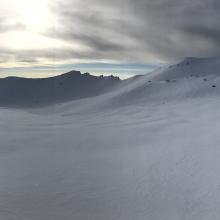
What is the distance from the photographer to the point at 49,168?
42.9 feet

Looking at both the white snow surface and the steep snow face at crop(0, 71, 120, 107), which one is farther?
the steep snow face at crop(0, 71, 120, 107)

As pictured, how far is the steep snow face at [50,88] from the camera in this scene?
145375 millimetres

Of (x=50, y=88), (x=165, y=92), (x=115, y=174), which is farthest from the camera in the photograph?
(x=50, y=88)

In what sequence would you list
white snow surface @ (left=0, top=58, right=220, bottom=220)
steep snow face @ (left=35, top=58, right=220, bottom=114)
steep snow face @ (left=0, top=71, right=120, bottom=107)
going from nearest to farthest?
white snow surface @ (left=0, top=58, right=220, bottom=220) → steep snow face @ (left=35, top=58, right=220, bottom=114) → steep snow face @ (left=0, top=71, right=120, bottom=107)

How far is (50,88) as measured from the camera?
161125 mm

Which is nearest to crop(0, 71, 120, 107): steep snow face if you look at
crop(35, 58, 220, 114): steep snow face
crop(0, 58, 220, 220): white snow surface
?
crop(35, 58, 220, 114): steep snow face

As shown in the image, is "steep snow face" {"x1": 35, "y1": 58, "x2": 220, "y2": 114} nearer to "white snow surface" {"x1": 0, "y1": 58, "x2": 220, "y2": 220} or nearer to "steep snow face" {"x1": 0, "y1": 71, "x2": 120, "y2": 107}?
"white snow surface" {"x1": 0, "y1": 58, "x2": 220, "y2": 220}

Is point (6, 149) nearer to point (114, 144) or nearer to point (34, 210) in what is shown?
point (114, 144)

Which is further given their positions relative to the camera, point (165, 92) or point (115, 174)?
point (165, 92)

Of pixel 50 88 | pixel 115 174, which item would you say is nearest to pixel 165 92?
pixel 115 174

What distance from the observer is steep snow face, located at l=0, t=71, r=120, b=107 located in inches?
5723

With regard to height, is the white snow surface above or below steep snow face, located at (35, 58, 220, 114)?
below

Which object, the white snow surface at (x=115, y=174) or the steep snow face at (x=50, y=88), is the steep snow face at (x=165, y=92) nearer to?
the white snow surface at (x=115, y=174)

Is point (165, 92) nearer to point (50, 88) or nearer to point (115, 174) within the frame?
point (115, 174)
